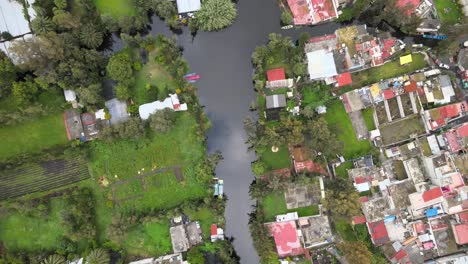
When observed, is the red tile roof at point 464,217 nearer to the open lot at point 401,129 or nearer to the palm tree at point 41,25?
the open lot at point 401,129

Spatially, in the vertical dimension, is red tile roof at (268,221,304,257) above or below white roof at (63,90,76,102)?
below

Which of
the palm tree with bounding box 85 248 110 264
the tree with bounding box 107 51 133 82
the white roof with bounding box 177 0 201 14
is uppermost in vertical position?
the white roof with bounding box 177 0 201 14

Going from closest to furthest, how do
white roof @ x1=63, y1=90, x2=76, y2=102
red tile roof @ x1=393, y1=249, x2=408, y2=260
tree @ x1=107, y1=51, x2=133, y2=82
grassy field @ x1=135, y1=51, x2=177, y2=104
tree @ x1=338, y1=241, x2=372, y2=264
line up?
tree @ x1=338, y1=241, x2=372, y2=264, tree @ x1=107, y1=51, x2=133, y2=82, red tile roof @ x1=393, y1=249, x2=408, y2=260, white roof @ x1=63, y1=90, x2=76, y2=102, grassy field @ x1=135, y1=51, x2=177, y2=104

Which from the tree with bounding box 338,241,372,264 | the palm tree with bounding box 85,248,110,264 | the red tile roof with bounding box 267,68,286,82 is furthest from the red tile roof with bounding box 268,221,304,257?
the palm tree with bounding box 85,248,110,264

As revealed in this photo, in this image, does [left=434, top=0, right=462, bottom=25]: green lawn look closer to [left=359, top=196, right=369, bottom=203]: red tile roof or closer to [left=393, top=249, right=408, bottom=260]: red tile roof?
[left=359, top=196, right=369, bottom=203]: red tile roof

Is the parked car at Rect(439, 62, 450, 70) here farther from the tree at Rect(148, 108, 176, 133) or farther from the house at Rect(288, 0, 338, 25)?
the tree at Rect(148, 108, 176, 133)

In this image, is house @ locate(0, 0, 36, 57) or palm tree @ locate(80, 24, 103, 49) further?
palm tree @ locate(80, 24, 103, 49)

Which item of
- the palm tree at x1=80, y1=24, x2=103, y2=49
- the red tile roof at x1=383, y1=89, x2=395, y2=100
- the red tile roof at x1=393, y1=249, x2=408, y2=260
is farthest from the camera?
the red tile roof at x1=383, y1=89, x2=395, y2=100

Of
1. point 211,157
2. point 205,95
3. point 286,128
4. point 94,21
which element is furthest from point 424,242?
point 94,21
